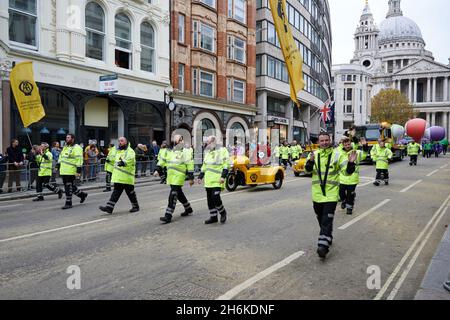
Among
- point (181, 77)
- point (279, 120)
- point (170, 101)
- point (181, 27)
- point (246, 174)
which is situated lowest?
point (246, 174)

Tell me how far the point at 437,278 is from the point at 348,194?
487cm

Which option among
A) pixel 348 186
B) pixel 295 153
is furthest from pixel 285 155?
pixel 348 186

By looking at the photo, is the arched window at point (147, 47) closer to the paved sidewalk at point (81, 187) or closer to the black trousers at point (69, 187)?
the paved sidewalk at point (81, 187)

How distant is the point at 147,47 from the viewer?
23938 millimetres

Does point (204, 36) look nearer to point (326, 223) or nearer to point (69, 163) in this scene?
point (69, 163)

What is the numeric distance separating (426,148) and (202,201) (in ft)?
114

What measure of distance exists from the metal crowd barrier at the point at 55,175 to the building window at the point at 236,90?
41.9ft

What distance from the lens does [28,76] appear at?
1360 centimetres

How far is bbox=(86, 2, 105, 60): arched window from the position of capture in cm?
2031

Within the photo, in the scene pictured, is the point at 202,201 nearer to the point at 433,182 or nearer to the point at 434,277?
the point at 434,277

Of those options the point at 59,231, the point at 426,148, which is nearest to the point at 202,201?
the point at 59,231

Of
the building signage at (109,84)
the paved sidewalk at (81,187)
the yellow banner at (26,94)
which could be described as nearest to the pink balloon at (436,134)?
the paved sidewalk at (81,187)

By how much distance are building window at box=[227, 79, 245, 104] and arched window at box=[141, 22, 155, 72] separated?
782 cm

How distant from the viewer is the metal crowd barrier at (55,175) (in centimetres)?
1326
